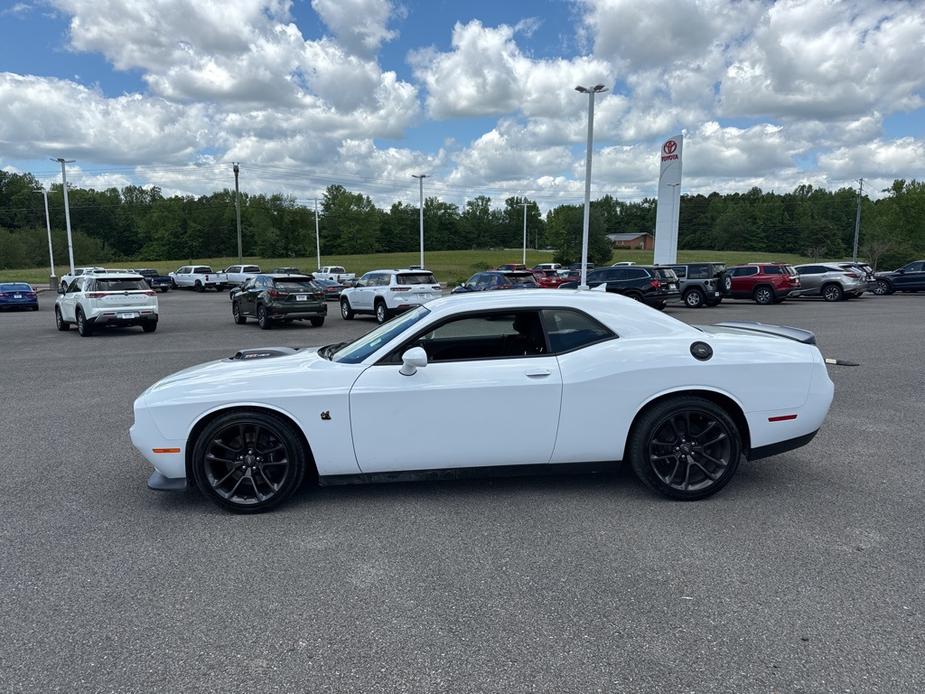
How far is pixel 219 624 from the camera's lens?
117 inches

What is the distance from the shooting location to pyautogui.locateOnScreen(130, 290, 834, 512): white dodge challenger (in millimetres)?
4145

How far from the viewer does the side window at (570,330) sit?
4.41m

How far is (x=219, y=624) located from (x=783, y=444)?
3.75 meters

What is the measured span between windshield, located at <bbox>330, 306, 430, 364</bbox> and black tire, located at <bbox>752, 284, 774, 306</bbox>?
25.2m

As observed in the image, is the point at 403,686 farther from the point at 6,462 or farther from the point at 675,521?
the point at 6,462

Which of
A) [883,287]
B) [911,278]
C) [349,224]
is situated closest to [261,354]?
[883,287]

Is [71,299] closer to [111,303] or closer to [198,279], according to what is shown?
[111,303]

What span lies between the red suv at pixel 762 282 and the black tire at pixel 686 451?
2313cm

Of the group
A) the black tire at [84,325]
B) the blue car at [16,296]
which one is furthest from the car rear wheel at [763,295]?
the blue car at [16,296]

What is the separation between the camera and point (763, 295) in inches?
1047

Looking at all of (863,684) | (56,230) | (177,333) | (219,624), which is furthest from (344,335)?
(56,230)

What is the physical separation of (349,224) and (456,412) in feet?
416

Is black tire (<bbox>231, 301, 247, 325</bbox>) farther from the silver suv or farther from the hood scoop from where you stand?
the silver suv

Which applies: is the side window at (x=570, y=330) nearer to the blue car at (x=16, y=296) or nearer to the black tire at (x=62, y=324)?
the black tire at (x=62, y=324)
